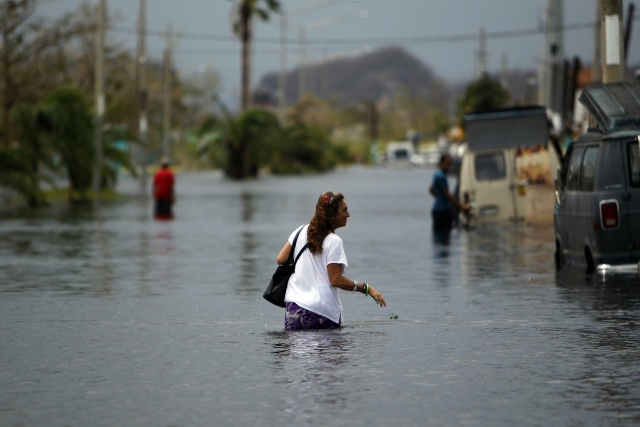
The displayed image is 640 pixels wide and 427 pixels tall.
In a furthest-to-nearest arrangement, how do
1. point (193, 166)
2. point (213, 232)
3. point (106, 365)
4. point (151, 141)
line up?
point (193, 166) → point (151, 141) → point (213, 232) → point (106, 365)

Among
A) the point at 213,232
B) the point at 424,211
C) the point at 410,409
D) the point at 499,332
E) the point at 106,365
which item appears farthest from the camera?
the point at 424,211

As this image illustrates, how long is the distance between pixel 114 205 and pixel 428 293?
2933cm

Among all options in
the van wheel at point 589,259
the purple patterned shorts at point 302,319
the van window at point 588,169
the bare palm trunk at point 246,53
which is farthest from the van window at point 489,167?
the bare palm trunk at point 246,53

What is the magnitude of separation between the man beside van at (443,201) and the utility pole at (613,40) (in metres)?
4.42

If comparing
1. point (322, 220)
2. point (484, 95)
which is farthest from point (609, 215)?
point (484, 95)

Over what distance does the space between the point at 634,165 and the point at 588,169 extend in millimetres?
756

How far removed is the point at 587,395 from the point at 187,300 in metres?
7.55

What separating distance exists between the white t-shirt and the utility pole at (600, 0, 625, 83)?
13.1 m

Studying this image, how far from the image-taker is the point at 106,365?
37.5 ft

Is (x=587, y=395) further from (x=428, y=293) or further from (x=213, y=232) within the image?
(x=213, y=232)

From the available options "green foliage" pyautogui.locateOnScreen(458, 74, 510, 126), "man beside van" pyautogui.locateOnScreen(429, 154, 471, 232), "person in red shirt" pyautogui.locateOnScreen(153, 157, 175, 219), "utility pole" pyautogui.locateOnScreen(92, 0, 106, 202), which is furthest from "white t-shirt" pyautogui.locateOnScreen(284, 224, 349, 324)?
"green foliage" pyautogui.locateOnScreen(458, 74, 510, 126)

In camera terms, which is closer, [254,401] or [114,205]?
[254,401]

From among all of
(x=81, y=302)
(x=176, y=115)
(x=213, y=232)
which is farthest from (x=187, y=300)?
(x=176, y=115)

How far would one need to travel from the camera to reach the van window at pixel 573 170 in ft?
60.8
